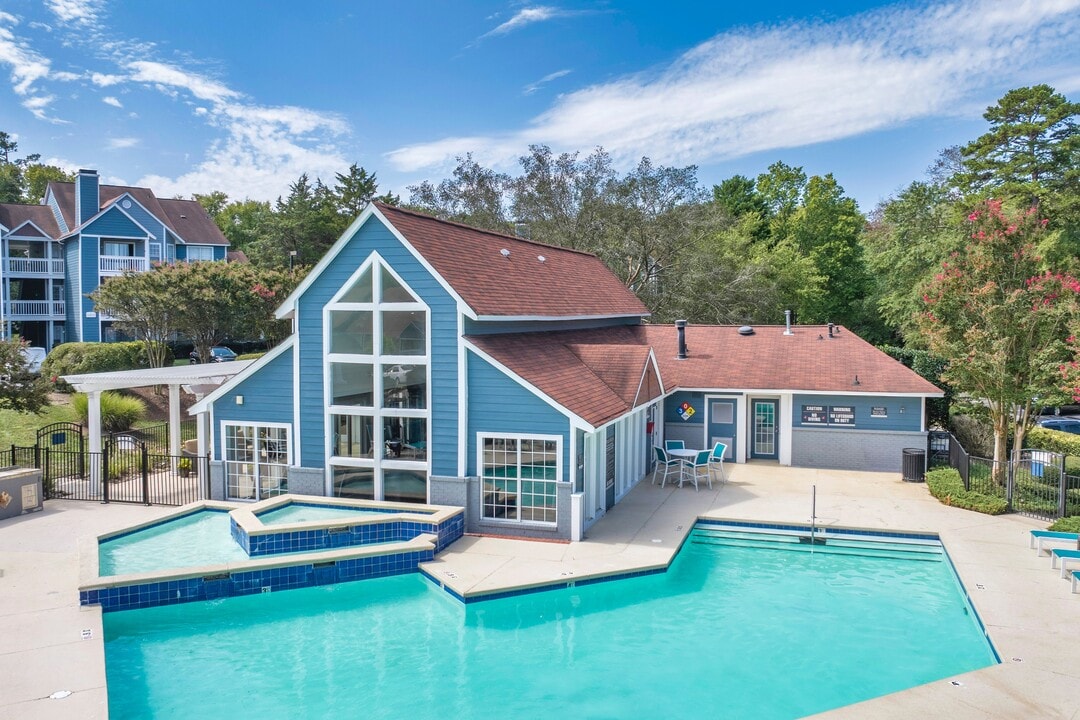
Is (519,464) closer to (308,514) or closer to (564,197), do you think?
(308,514)

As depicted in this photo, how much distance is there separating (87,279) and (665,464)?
33.1 meters

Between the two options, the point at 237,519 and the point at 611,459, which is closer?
the point at 237,519

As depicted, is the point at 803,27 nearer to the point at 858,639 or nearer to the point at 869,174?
the point at 858,639

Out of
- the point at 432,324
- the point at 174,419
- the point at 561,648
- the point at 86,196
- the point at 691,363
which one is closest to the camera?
the point at 561,648

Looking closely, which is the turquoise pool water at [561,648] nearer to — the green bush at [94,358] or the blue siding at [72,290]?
the green bush at [94,358]

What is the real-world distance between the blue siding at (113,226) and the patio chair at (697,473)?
111 ft

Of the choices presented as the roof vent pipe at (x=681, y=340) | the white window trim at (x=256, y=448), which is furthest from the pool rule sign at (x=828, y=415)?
the white window trim at (x=256, y=448)

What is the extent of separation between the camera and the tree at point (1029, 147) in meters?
29.3

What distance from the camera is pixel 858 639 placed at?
9977 mm

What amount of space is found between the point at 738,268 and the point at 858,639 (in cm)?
3008

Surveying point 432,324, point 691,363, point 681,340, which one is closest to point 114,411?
point 432,324

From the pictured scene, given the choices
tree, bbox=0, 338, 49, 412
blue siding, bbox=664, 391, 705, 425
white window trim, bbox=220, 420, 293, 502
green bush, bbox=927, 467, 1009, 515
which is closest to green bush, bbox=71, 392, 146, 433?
tree, bbox=0, 338, 49, 412

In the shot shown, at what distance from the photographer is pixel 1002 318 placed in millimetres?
15805

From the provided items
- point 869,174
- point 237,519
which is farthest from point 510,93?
point 869,174
